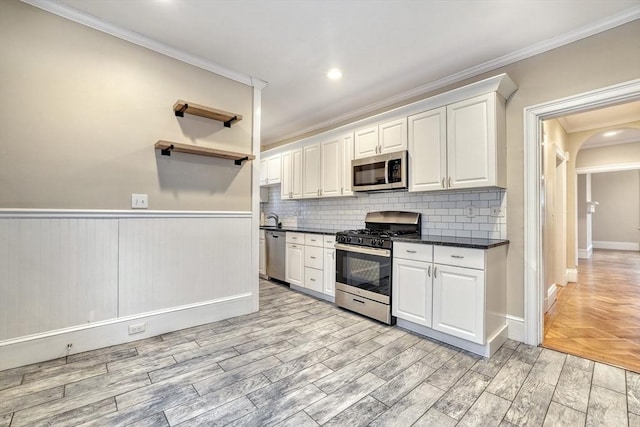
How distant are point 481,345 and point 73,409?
280cm

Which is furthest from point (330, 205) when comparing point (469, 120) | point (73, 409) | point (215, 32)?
point (73, 409)

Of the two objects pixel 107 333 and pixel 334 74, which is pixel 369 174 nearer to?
pixel 334 74

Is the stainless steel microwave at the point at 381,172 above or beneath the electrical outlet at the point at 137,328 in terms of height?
above

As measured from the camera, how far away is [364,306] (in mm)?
3158

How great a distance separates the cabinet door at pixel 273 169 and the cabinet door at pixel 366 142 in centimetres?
187

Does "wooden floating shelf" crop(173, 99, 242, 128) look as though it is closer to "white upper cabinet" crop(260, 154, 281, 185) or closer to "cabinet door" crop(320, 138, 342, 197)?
"cabinet door" crop(320, 138, 342, 197)

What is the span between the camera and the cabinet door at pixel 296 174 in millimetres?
4683

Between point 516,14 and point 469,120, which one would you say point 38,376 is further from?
point 516,14

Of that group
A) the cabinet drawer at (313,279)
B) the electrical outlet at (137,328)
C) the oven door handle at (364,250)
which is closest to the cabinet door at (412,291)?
the oven door handle at (364,250)

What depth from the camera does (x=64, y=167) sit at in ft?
7.38

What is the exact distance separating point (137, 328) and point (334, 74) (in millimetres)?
3178

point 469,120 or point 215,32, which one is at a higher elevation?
point 215,32

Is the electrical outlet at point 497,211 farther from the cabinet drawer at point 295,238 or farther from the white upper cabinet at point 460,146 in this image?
the cabinet drawer at point 295,238

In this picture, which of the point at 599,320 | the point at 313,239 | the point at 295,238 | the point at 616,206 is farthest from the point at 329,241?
the point at 616,206
